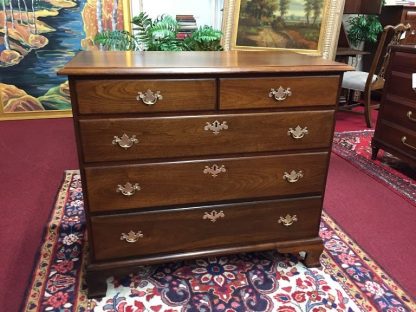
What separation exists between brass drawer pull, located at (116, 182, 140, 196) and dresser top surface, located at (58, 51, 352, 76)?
45 centimetres

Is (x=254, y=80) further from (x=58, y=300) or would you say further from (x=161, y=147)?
(x=58, y=300)

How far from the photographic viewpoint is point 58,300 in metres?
1.61

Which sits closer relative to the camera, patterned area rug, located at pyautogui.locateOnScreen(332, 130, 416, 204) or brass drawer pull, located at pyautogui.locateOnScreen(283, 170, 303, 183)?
brass drawer pull, located at pyautogui.locateOnScreen(283, 170, 303, 183)

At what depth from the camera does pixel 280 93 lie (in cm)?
151

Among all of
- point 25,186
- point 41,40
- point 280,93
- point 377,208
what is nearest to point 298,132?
point 280,93

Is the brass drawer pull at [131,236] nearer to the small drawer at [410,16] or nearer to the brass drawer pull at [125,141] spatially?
Answer: the brass drawer pull at [125,141]

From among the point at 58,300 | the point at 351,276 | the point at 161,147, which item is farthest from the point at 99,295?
the point at 351,276

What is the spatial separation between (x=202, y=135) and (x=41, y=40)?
3427mm

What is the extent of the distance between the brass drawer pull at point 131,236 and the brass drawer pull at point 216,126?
550 mm

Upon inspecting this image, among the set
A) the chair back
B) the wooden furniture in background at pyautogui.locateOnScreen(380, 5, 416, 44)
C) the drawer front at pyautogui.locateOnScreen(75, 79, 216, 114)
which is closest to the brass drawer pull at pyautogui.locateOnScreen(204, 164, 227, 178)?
the drawer front at pyautogui.locateOnScreen(75, 79, 216, 114)

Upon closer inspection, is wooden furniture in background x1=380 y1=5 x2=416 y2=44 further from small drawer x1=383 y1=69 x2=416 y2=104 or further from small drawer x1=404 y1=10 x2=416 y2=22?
small drawer x1=383 y1=69 x2=416 y2=104

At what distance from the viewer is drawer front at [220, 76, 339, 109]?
1.46 meters

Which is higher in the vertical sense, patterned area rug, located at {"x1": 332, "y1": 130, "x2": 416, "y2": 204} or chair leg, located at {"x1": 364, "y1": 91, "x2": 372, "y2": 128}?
chair leg, located at {"x1": 364, "y1": 91, "x2": 372, "y2": 128}

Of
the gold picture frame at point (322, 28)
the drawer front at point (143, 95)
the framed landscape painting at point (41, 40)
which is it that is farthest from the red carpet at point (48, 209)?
the gold picture frame at point (322, 28)
